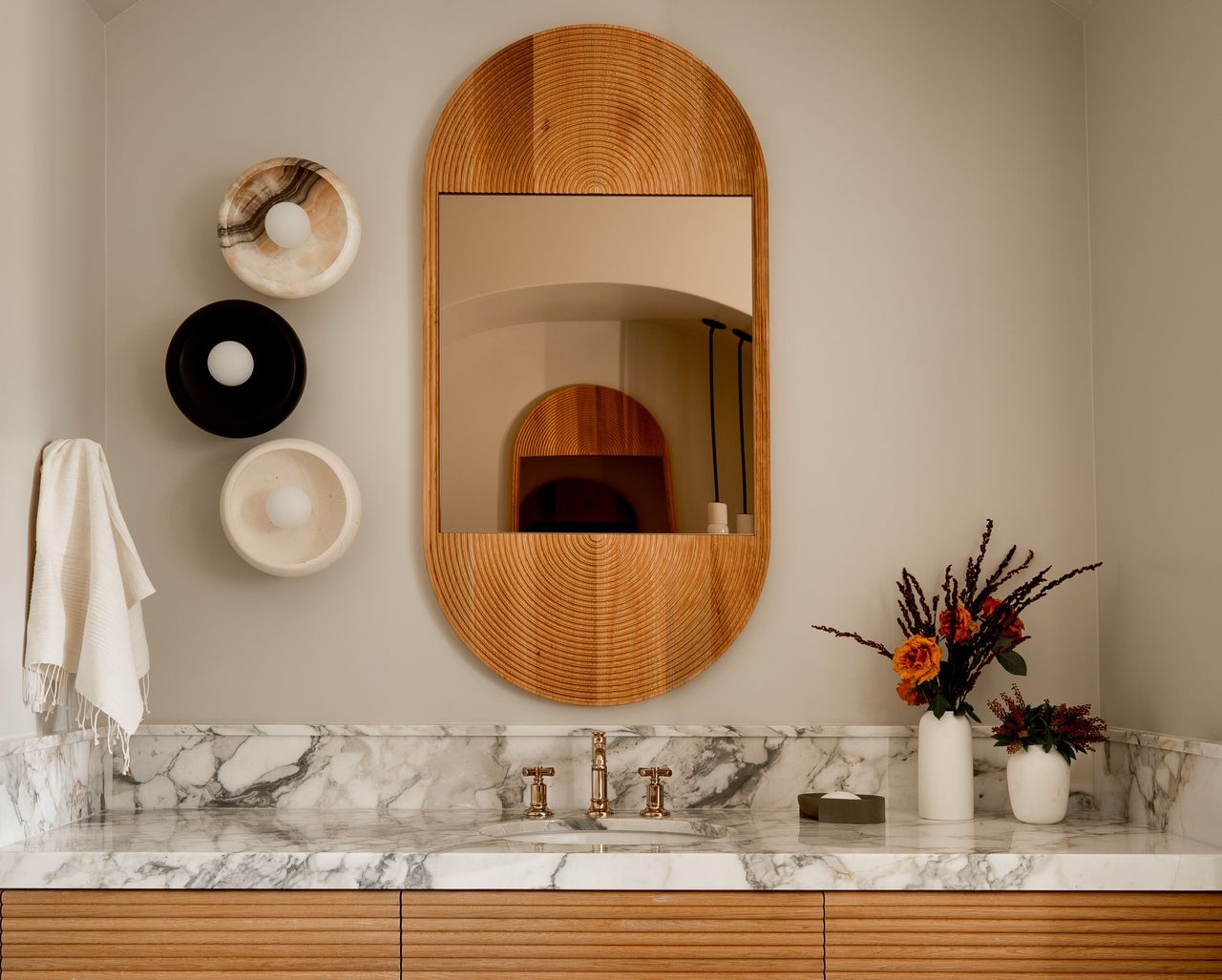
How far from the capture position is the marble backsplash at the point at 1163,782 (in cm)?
187

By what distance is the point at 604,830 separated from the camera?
→ 212cm

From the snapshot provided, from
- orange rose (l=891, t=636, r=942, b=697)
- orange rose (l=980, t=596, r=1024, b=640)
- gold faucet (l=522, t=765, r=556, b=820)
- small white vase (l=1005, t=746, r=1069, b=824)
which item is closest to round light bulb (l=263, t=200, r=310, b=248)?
gold faucet (l=522, t=765, r=556, b=820)

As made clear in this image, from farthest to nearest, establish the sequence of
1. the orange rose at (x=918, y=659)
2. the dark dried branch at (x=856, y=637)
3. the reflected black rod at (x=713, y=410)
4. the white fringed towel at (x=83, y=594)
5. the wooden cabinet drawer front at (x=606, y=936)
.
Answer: the reflected black rod at (x=713, y=410), the dark dried branch at (x=856, y=637), the orange rose at (x=918, y=659), the white fringed towel at (x=83, y=594), the wooden cabinet drawer front at (x=606, y=936)

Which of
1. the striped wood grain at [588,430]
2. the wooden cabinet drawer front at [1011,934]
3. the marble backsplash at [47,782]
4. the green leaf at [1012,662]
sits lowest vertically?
the wooden cabinet drawer front at [1011,934]

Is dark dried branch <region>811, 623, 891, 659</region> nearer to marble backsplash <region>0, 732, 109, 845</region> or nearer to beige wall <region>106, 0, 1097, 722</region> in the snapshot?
beige wall <region>106, 0, 1097, 722</region>

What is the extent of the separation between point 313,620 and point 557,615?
0.45m

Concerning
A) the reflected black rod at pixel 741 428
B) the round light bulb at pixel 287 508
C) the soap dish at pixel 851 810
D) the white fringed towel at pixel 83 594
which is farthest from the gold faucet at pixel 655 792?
the white fringed towel at pixel 83 594

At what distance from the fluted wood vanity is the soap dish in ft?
1.01

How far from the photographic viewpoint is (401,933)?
1756 millimetres

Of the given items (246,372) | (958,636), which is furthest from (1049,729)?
(246,372)

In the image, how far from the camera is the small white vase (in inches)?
81.1

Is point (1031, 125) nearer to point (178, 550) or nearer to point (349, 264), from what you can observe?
point (349, 264)

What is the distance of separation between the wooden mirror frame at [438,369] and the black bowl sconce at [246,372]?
25 centimetres

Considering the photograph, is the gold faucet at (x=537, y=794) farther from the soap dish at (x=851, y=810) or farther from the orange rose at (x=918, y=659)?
the orange rose at (x=918, y=659)
